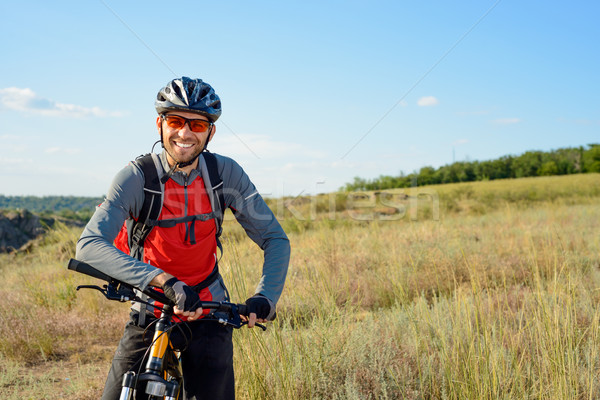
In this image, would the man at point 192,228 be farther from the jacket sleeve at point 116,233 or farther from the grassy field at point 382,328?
the grassy field at point 382,328

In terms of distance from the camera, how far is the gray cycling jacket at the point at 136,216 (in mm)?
1887

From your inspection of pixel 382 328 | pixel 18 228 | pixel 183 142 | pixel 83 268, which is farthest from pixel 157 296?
pixel 18 228

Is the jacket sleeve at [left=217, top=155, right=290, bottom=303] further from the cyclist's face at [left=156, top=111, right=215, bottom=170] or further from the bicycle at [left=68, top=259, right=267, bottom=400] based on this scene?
the bicycle at [left=68, top=259, right=267, bottom=400]

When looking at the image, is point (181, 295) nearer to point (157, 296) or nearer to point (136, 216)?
point (157, 296)

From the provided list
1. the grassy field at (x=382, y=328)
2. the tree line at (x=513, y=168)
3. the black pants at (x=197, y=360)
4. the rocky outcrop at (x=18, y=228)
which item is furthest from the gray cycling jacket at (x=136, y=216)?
the tree line at (x=513, y=168)

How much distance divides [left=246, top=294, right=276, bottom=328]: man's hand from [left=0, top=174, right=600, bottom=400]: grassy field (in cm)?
124

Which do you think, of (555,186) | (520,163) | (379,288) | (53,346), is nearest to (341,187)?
(555,186)

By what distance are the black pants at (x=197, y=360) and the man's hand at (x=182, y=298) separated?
492 mm

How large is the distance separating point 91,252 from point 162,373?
656mm

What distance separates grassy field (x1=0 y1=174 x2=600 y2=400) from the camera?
322cm

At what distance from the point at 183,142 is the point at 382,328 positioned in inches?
129

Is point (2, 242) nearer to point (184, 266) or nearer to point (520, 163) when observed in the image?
point (184, 266)

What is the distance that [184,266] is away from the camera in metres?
2.39

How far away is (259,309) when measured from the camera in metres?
2.05
